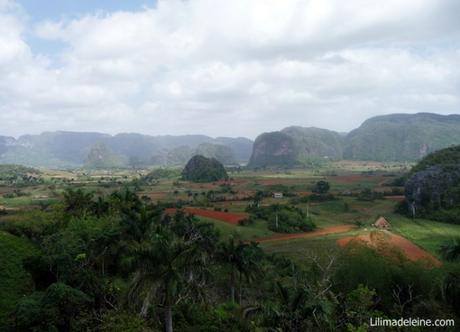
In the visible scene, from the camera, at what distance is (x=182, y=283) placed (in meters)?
24.9

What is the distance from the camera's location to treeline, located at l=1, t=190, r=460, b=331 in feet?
83.3

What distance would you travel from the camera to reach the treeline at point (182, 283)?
25.4 m

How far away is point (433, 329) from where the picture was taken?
87.8ft

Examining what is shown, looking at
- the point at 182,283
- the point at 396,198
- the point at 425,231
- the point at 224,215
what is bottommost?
the point at 425,231

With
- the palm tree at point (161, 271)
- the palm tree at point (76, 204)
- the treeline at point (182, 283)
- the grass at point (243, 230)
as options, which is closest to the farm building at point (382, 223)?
the grass at point (243, 230)

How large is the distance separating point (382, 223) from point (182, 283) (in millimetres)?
64101

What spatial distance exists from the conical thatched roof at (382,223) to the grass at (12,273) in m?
60.5

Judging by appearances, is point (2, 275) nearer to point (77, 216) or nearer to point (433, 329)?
point (77, 216)

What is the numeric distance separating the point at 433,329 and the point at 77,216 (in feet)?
139

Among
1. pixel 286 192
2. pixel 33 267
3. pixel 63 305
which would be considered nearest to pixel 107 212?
pixel 33 267

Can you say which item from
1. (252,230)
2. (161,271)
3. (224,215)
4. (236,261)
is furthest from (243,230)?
(161,271)

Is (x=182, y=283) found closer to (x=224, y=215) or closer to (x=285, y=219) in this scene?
(x=285, y=219)

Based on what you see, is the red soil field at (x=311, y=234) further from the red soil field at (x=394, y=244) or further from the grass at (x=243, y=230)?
the red soil field at (x=394, y=244)

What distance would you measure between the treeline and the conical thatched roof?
1212 inches
